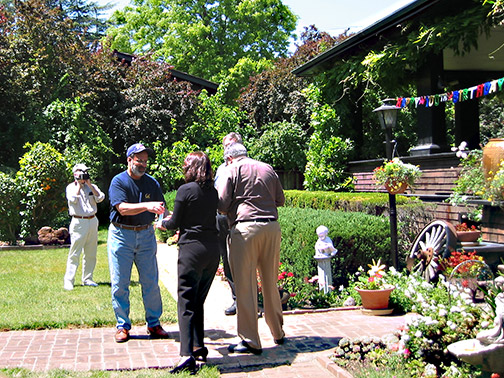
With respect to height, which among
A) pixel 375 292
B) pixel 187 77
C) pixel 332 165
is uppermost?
pixel 187 77

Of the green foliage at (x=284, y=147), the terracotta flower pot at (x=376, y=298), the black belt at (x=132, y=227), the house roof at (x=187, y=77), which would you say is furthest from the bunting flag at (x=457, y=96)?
the house roof at (x=187, y=77)

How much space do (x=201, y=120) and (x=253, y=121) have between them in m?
1.98

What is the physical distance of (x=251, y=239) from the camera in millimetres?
5234

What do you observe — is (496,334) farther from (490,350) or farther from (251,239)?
(251,239)

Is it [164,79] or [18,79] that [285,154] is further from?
[18,79]

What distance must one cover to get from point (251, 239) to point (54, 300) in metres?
3.64

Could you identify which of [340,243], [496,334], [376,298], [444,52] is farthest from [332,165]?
[496,334]

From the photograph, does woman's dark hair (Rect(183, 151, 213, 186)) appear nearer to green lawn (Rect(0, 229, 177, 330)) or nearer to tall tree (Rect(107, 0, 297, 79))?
green lawn (Rect(0, 229, 177, 330))

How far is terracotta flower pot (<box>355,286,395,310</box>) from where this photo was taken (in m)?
6.62

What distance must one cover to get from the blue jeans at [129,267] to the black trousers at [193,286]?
95cm

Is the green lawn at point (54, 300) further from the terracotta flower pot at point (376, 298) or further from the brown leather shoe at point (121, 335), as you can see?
the terracotta flower pot at point (376, 298)

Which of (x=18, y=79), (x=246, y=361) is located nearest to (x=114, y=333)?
(x=246, y=361)

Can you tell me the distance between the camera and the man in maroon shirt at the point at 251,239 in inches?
207

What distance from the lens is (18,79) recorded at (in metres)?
18.6
